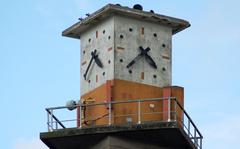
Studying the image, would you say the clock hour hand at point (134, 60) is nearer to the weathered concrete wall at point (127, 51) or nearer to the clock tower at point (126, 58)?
the clock tower at point (126, 58)

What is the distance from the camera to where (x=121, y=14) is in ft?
198

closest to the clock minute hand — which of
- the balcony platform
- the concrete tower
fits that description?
the concrete tower

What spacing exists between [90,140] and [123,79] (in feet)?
9.64

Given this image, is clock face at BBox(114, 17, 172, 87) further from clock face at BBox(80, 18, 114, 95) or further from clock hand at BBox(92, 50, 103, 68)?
clock hand at BBox(92, 50, 103, 68)

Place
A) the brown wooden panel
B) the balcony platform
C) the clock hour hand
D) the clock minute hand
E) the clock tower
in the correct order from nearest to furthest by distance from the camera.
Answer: the balcony platform
the brown wooden panel
the clock tower
the clock hour hand
the clock minute hand

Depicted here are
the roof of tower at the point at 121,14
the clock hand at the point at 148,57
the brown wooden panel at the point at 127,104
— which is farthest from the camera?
the clock hand at the point at 148,57

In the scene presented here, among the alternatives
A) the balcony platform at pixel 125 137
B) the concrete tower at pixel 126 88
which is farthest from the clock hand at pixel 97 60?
the balcony platform at pixel 125 137

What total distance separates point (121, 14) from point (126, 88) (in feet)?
10.1

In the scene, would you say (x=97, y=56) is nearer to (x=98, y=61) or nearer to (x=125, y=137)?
(x=98, y=61)

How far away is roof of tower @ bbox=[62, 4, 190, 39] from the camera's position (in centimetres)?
6016

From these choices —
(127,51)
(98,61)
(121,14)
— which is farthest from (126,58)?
(121,14)

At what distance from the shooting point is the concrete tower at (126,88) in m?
57.9

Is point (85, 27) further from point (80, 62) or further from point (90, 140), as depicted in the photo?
point (90, 140)

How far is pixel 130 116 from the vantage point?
2322 inches
